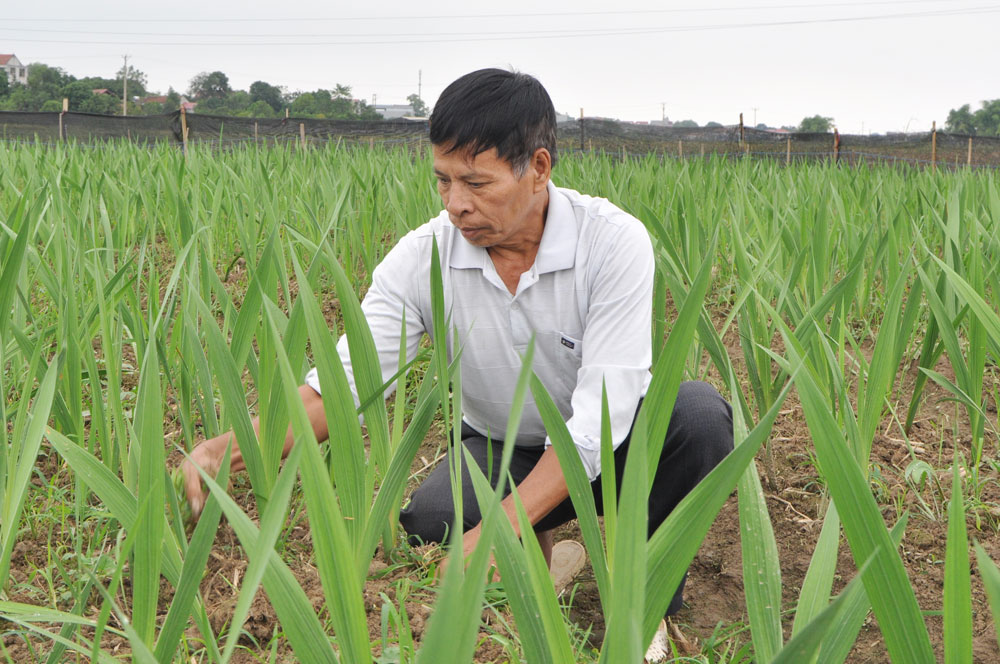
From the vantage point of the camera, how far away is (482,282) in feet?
4.63

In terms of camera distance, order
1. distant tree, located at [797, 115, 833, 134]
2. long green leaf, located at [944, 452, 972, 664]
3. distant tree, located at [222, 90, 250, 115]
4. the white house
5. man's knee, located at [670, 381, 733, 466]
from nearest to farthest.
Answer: long green leaf, located at [944, 452, 972, 664] < man's knee, located at [670, 381, 733, 466] < distant tree, located at [797, 115, 833, 134] < distant tree, located at [222, 90, 250, 115] < the white house

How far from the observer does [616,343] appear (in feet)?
4.10

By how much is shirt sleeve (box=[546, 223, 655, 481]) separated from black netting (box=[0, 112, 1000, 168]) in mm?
7829

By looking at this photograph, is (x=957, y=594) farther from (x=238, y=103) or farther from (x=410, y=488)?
(x=238, y=103)

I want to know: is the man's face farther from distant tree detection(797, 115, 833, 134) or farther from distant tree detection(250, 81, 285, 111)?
distant tree detection(250, 81, 285, 111)

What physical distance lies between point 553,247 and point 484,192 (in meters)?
0.17

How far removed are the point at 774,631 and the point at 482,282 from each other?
0.86 meters

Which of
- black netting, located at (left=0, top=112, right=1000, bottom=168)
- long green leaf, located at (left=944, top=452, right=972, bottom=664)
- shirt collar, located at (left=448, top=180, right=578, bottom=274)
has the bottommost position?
long green leaf, located at (left=944, top=452, right=972, bottom=664)

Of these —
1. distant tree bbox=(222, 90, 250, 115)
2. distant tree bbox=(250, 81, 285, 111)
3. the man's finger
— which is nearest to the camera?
the man's finger

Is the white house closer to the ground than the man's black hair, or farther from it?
farther from it

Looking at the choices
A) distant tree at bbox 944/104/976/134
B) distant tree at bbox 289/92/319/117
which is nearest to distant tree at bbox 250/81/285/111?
distant tree at bbox 289/92/319/117

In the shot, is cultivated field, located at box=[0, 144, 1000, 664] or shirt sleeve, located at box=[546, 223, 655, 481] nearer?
cultivated field, located at box=[0, 144, 1000, 664]

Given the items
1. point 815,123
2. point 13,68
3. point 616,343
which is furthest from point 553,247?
point 13,68

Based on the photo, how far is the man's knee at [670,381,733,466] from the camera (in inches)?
55.7
